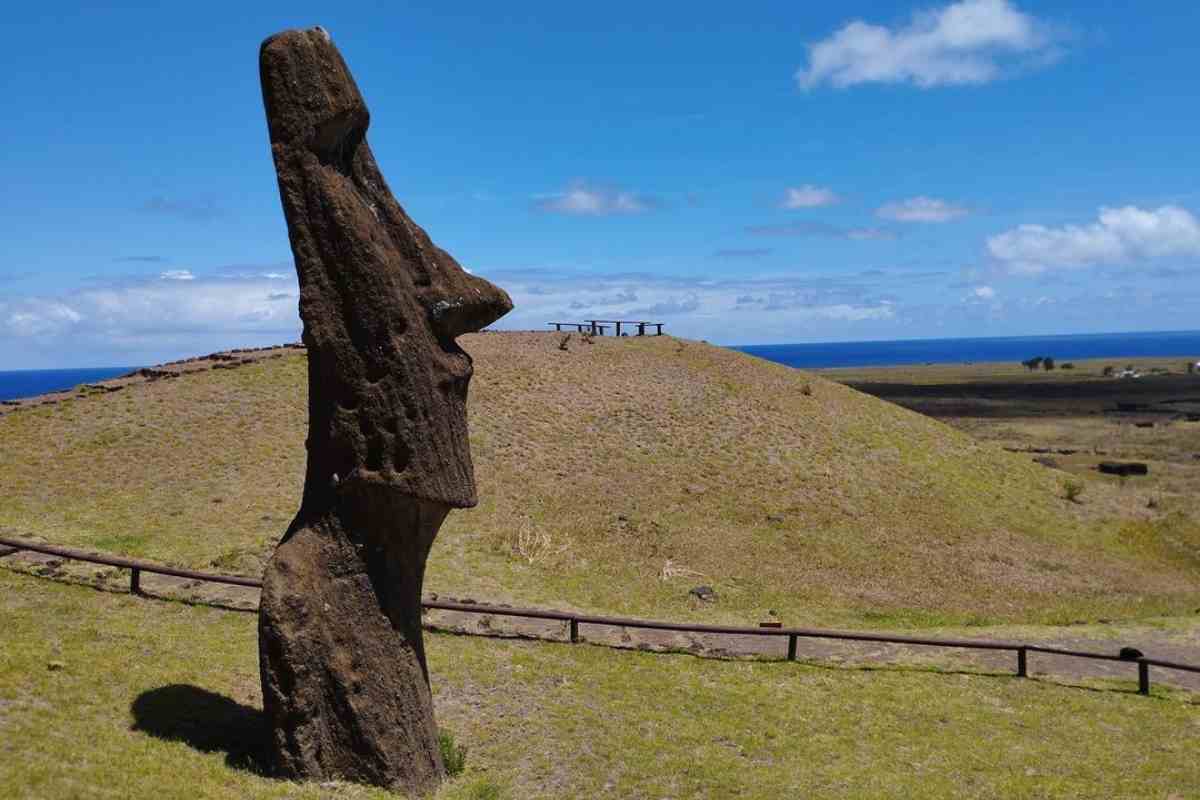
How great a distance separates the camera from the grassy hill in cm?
2522

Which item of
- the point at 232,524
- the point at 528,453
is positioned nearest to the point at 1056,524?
the point at 528,453

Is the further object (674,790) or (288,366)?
(288,366)

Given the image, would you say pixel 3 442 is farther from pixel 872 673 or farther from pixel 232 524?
pixel 872 673

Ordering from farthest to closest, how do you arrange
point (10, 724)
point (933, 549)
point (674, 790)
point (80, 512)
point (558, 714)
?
point (933, 549) → point (80, 512) → point (558, 714) → point (674, 790) → point (10, 724)

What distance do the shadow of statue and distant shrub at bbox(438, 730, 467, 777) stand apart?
7.78 feet

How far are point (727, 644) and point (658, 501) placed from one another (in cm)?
1096

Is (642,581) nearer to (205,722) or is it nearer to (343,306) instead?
(205,722)

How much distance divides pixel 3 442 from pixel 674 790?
2706cm

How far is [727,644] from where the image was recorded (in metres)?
20.3

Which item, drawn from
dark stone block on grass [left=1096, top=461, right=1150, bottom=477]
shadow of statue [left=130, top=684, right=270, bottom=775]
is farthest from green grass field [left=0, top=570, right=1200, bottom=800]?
dark stone block on grass [left=1096, top=461, right=1150, bottom=477]

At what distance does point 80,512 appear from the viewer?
2603cm

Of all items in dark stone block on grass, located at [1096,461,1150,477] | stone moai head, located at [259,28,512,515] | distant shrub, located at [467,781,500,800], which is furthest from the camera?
dark stone block on grass, located at [1096,461,1150,477]

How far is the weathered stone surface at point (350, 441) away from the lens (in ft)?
37.1

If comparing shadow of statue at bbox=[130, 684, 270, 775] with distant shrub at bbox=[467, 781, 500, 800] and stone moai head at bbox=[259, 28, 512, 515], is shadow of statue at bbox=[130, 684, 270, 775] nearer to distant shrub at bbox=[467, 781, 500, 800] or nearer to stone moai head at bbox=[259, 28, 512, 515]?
distant shrub at bbox=[467, 781, 500, 800]
